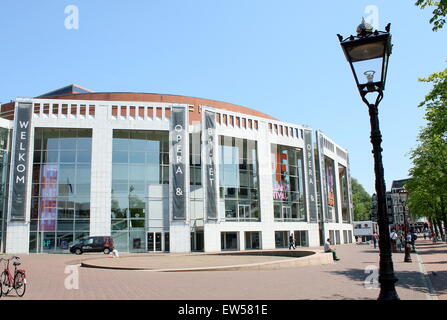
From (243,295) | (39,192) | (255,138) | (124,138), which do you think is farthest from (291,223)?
(243,295)

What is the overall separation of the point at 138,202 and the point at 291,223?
18.8m

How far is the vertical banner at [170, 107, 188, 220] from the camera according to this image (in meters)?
40.7

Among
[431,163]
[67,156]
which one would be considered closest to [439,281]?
[431,163]

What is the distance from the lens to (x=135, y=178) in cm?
4156

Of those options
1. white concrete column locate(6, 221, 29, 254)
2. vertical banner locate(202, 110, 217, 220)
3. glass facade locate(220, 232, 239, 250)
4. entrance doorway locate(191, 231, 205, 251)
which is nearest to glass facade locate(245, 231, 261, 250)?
glass facade locate(220, 232, 239, 250)

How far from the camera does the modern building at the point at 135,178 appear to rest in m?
39.0

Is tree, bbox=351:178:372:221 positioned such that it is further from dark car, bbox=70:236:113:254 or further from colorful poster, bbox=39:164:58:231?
colorful poster, bbox=39:164:58:231

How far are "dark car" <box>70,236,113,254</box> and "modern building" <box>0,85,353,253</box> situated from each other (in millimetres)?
1876

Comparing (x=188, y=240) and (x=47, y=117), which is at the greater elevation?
(x=47, y=117)

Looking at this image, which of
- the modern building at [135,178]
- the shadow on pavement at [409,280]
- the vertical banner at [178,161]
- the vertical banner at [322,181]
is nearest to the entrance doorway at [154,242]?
the modern building at [135,178]

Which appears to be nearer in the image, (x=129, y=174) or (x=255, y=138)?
(x=129, y=174)

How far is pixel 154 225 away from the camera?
4119 centimetres

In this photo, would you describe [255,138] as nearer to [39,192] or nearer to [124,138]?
[124,138]
